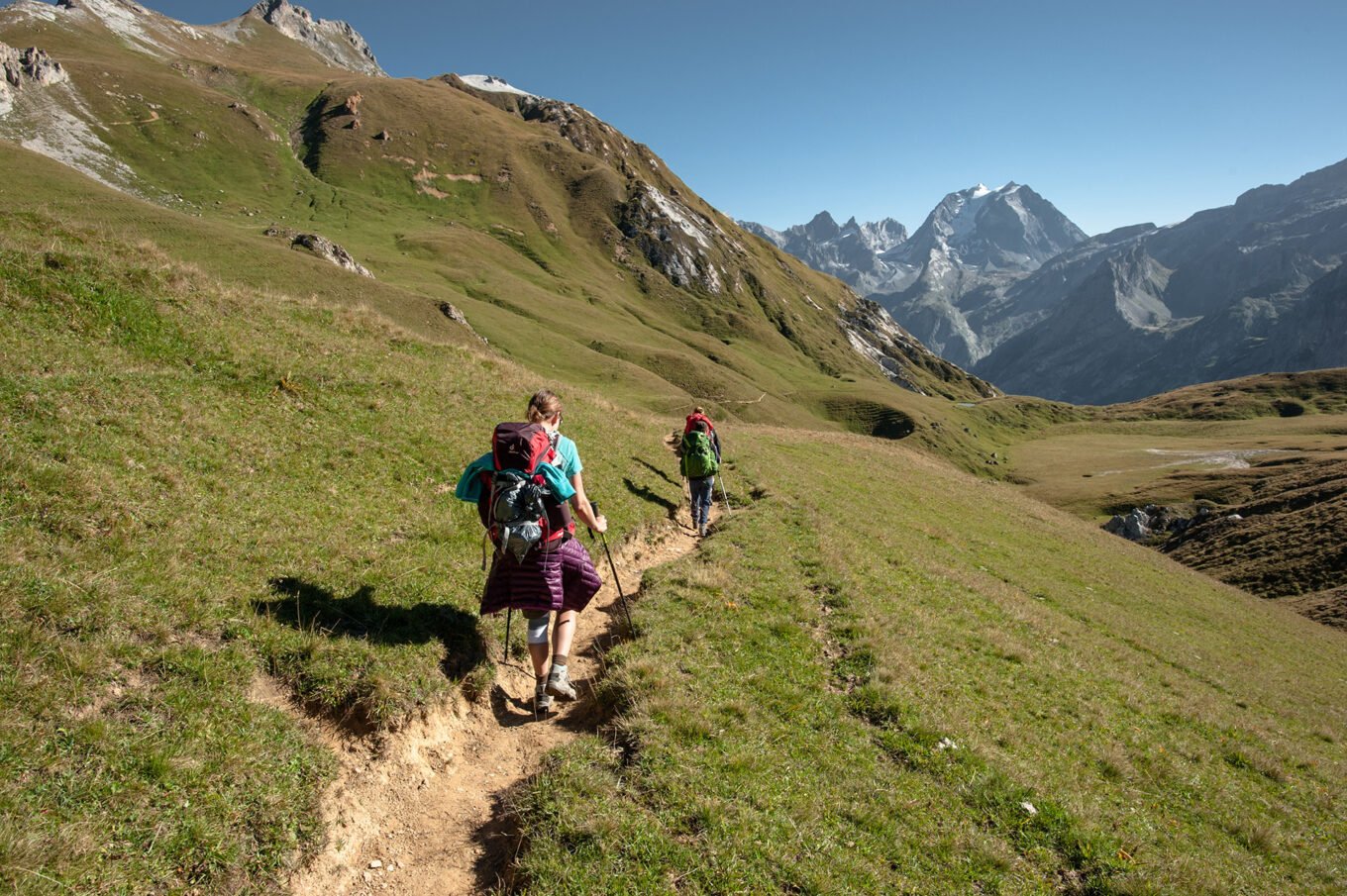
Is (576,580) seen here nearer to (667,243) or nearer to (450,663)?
(450,663)

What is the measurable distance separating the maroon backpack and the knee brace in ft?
3.34

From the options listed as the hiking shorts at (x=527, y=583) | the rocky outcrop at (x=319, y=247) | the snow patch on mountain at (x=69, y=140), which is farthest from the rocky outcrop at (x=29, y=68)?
the hiking shorts at (x=527, y=583)

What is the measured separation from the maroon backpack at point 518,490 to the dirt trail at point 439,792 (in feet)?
8.72

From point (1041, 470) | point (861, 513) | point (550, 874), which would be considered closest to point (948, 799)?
point (550, 874)

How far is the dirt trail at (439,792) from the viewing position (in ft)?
20.5

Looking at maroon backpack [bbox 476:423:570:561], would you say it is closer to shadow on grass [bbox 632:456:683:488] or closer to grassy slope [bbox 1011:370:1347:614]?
shadow on grass [bbox 632:456:683:488]

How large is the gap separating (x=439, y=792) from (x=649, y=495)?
13.1m

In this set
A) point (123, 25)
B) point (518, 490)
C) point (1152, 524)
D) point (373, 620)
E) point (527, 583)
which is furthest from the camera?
point (123, 25)

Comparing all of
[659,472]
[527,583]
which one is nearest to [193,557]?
[527,583]

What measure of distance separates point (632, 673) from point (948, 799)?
4.91 metres

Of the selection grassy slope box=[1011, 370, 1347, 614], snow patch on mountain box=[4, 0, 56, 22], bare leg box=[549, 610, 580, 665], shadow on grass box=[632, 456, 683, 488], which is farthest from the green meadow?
snow patch on mountain box=[4, 0, 56, 22]

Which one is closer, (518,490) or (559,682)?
(518,490)

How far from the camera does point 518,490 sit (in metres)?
8.30

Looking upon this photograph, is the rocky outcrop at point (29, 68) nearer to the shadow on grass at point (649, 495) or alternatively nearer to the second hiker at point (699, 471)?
the shadow on grass at point (649, 495)
